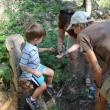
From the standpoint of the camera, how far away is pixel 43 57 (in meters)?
5.61

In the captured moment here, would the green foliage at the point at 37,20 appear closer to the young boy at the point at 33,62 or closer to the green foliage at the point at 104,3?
the young boy at the point at 33,62

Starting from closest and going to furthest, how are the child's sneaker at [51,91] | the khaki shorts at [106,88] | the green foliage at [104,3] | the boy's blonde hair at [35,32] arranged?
the khaki shorts at [106,88]
the boy's blonde hair at [35,32]
the child's sneaker at [51,91]
the green foliage at [104,3]

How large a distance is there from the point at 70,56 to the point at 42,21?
8.07ft

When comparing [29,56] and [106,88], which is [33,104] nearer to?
[29,56]

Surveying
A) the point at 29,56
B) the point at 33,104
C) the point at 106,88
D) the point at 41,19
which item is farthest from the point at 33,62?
the point at 41,19

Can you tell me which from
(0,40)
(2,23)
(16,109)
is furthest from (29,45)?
(2,23)

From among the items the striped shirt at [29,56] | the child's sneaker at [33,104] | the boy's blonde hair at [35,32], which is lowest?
the child's sneaker at [33,104]

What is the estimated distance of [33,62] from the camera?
4.44 meters

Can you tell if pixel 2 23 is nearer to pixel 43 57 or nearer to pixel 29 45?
pixel 43 57

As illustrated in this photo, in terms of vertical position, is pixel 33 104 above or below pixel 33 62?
below

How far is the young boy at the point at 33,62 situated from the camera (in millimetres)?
4375

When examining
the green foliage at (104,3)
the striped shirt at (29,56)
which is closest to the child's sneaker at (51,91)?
the striped shirt at (29,56)

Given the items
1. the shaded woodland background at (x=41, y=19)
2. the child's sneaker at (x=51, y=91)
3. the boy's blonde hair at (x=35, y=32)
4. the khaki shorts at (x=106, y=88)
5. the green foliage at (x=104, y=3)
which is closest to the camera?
the khaki shorts at (x=106, y=88)

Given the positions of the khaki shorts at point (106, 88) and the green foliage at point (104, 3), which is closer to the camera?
the khaki shorts at point (106, 88)
